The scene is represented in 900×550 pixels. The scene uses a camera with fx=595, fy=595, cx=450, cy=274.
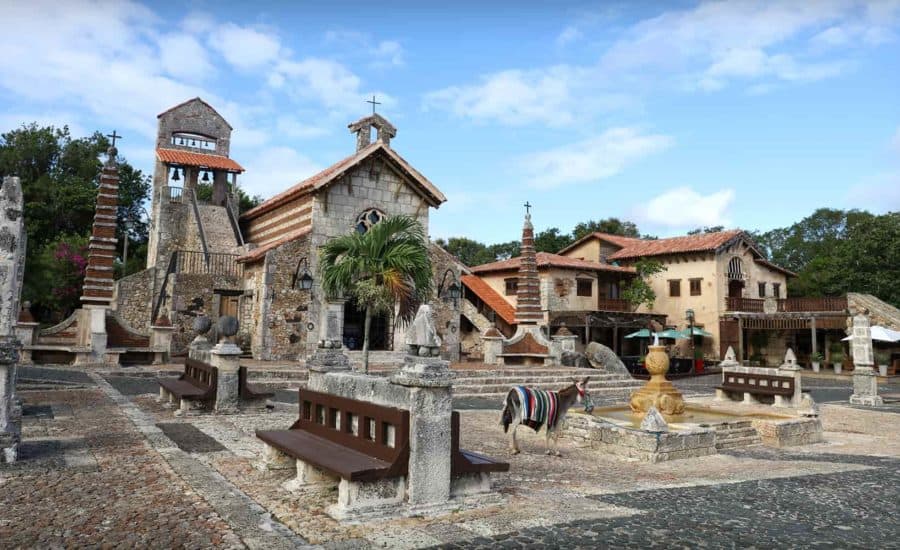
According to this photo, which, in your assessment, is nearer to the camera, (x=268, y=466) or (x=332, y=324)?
(x=268, y=466)

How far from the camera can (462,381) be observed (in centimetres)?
1702

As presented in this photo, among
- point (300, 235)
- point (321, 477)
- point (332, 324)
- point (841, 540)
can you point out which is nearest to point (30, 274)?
point (300, 235)

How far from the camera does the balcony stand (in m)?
30.4

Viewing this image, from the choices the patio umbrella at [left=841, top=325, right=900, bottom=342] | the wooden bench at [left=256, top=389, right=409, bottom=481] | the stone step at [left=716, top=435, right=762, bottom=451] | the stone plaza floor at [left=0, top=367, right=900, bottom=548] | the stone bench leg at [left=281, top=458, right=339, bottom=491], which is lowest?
the stone step at [left=716, top=435, right=762, bottom=451]

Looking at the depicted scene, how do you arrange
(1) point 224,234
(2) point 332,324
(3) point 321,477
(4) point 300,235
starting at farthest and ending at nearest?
1. (1) point 224,234
2. (4) point 300,235
3. (2) point 332,324
4. (3) point 321,477

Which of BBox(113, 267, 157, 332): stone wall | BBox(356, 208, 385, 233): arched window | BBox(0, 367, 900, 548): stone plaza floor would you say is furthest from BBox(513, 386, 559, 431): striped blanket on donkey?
BBox(113, 267, 157, 332): stone wall

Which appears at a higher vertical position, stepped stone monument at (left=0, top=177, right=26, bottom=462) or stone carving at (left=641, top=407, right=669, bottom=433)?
stepped stone monument at (left=0, top=177, right=26, bottom=462)

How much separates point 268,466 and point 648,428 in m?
5.23

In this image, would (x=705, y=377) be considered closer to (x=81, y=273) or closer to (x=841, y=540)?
(x=841, y=540)

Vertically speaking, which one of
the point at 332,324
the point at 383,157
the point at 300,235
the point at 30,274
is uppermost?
the point at 383,157

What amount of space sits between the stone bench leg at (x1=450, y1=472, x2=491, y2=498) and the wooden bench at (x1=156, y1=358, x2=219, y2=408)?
6582 millimetres

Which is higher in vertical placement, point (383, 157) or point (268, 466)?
point (383, 157)

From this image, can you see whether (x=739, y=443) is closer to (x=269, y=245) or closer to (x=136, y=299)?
(x=269, y=245)

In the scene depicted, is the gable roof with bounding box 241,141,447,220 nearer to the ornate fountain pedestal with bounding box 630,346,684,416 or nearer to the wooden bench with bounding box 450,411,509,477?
the ornate fountain pedestal with bounding box 630,346,684,416
